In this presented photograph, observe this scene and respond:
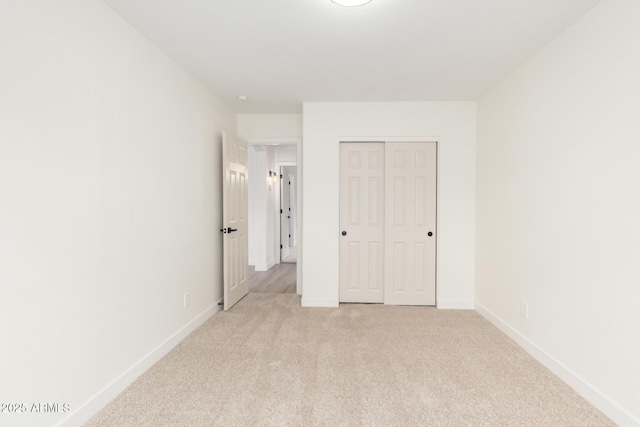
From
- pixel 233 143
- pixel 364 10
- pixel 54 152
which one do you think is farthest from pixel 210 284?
pixel 364 10

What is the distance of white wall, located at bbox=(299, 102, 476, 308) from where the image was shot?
3.81 meters

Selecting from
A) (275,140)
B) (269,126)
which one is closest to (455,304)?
(275,140)

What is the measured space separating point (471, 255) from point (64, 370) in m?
3.82

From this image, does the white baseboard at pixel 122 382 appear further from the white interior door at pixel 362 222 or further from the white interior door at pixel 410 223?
the white interior door at pixel 410 223

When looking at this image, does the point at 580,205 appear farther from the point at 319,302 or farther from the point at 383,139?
the point at 319,302

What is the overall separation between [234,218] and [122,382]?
6.89ft

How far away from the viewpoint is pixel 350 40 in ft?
7.88

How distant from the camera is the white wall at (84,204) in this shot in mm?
1429

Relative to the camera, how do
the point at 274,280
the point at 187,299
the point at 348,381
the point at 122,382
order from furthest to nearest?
1. the point at 274,280
2. the point at 187,299
3. the point at 348,381
4. the point at 122,382

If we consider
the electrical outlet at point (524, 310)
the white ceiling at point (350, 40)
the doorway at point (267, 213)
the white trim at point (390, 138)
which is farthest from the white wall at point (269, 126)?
the electrical outlet at point (524, 310)

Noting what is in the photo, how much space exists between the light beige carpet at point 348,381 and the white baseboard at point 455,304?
1.62 feet

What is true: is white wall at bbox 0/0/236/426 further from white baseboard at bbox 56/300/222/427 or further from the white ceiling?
the white ceiling

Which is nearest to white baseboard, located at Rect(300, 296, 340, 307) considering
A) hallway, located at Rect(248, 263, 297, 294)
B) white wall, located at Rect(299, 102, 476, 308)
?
white wall, located at Rect(299, 102, 476, 308)

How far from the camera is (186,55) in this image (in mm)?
2646
